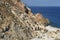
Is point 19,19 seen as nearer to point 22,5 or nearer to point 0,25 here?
point 0,25

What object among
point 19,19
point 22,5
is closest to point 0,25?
point 19,19

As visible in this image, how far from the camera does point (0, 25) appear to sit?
161ft

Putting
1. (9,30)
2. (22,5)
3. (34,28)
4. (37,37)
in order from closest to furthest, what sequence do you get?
(9,30)
(37,37)
(34,28)
(22,5)

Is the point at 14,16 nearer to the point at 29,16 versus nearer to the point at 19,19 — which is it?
the point at 19,19

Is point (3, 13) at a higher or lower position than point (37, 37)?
higher

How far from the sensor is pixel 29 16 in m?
59.8

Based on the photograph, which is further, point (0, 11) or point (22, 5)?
point (22, 5)

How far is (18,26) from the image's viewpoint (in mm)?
51156

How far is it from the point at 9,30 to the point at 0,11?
4445 mm

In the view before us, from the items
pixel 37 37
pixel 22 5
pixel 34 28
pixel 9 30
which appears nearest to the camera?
pixel 9 30

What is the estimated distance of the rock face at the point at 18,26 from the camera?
48844 millimetres

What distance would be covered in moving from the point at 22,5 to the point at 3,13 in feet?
35.2

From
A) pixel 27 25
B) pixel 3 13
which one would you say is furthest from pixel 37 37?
pixel 3 13

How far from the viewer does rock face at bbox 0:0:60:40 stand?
48844 millimetres
